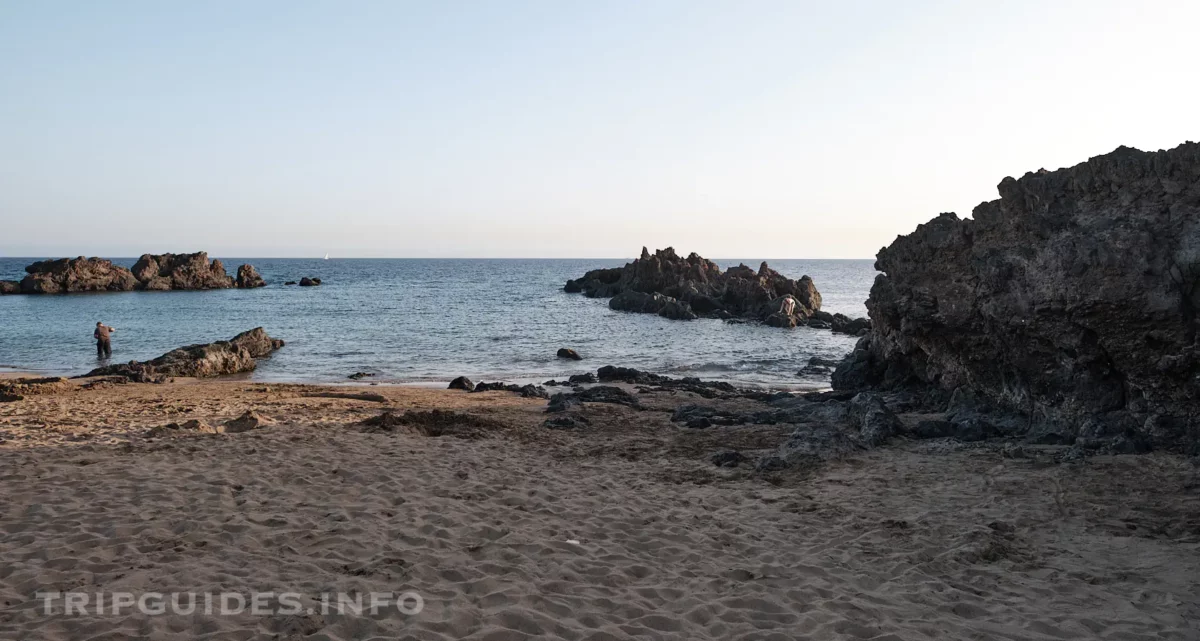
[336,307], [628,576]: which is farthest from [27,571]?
[336,307]

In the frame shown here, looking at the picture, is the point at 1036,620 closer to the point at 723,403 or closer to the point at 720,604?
the point at 720,604

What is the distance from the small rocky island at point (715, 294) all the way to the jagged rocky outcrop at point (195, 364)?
88.7ft

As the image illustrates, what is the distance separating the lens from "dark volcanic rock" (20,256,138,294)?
2657 inches

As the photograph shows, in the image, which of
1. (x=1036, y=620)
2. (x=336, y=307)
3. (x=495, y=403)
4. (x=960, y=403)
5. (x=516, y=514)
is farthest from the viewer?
(x=336, y=307)

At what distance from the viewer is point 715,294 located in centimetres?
5588

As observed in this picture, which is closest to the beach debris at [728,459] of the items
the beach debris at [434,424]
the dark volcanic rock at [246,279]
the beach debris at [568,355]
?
the beach debris at [434,424]

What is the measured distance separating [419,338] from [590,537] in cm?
2938

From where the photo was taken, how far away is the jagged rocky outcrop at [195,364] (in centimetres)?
2141

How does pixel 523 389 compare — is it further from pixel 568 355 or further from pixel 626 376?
pixel 568 355

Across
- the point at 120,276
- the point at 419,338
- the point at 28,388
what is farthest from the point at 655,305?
the point at 120,276

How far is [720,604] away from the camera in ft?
19.6

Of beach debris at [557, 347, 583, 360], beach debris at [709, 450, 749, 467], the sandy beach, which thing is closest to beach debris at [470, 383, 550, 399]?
the sandy beach

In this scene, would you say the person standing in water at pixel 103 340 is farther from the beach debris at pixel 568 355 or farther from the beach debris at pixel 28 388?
the beach debris at pixel 568 355

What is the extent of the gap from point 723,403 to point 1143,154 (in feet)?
31.6
